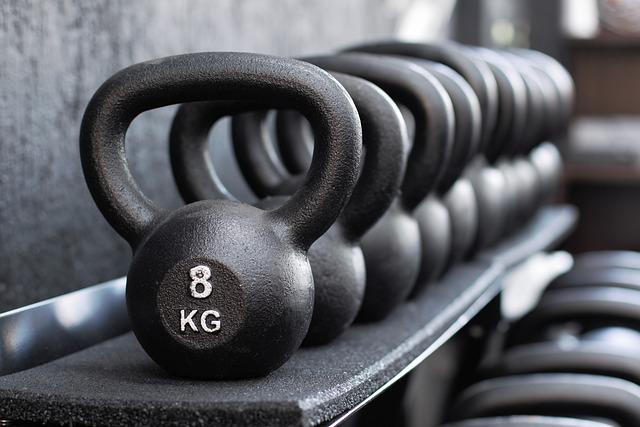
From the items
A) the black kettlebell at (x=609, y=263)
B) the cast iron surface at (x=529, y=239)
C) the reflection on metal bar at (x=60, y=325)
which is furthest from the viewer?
the black kettlebell at (x=609, y=263)

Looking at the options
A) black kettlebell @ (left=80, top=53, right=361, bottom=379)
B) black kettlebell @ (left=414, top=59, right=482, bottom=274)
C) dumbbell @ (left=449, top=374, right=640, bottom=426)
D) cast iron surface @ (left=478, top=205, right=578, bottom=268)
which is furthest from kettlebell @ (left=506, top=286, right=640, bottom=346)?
black kettlebell @ (left=80, top=53, right=361, bottom=379)

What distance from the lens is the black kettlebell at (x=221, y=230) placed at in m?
0.77

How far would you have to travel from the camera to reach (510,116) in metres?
1.58

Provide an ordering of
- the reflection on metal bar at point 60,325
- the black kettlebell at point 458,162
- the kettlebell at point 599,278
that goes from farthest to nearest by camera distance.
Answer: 1. the kettlebell at point 599,278
2. the black kettlebell at point 458,162
3. the reflection on metal bar at point 60,325

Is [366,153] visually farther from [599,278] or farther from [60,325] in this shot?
[599,278]

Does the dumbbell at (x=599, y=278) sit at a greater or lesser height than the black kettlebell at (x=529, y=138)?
lesser

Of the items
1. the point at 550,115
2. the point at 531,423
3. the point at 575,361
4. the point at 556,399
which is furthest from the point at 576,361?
the point at 550,115

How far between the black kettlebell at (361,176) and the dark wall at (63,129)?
0.53ft

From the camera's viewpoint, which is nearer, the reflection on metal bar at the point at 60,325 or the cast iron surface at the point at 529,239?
the reflection on metal bar at the point at 60,325

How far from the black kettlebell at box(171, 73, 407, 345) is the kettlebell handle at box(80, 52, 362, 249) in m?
0.11

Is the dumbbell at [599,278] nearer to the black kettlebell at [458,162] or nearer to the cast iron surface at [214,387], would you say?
the black kettlebell at [458,162]

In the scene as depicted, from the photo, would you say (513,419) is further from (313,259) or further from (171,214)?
(171,214)

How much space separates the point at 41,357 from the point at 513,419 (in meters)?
0.60

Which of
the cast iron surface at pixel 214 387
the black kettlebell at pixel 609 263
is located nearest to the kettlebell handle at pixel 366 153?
the cast iron surface at pixel 214 387
